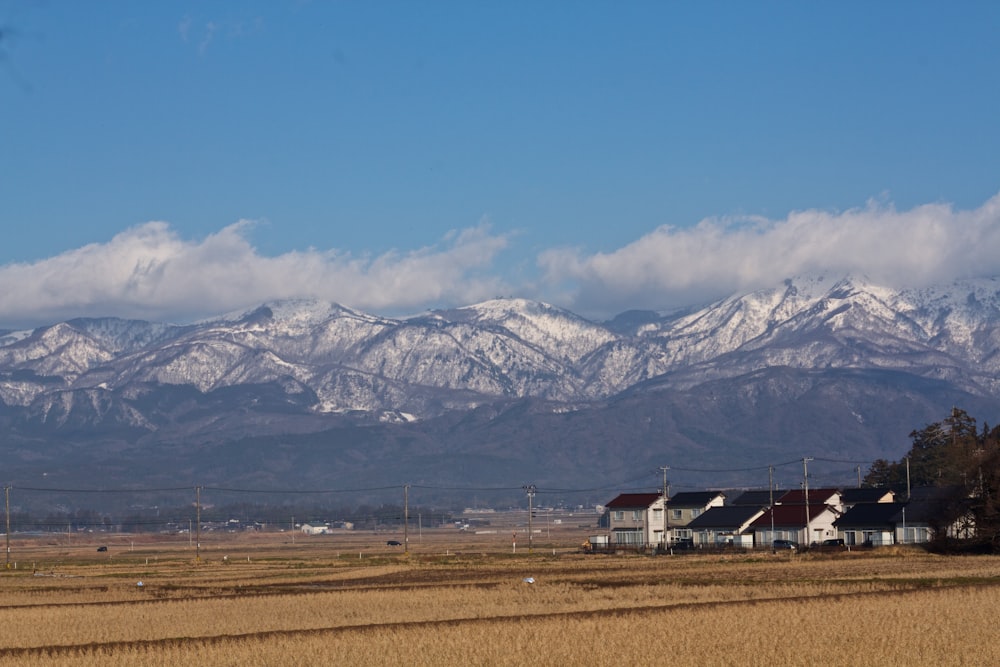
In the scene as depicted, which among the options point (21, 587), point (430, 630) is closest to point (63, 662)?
point (430, 630)

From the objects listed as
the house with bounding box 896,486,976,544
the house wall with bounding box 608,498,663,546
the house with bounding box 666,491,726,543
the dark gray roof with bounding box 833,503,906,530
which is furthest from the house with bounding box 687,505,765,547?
the house with bounding box 896,486,976,544

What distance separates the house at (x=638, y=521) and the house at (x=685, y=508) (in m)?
1.15

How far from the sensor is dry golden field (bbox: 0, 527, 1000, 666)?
110 ft

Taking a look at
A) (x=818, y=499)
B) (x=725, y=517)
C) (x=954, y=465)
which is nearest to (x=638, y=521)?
(x=725, y=517)

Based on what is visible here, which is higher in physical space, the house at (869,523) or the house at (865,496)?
the house at (865,496)

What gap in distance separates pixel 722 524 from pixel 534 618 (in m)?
84.5

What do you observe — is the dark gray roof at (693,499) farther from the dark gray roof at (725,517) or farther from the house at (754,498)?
the dark gray roof at (725,517)

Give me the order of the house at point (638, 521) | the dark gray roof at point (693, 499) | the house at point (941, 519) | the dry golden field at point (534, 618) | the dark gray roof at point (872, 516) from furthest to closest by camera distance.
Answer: the house at point (638, 521)
the dark gray roof at point (693, 499)
the dark gray roof at point (872, 516)
the house at point (941, 519)
the dry golden field at point (534, 618)

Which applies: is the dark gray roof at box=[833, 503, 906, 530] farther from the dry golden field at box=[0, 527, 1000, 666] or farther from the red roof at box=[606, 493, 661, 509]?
the dry golden field at box=[0, 527, 1000, 666]

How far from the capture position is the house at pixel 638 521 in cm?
13375

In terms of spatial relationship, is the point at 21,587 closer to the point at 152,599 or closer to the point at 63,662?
the point at 152,599

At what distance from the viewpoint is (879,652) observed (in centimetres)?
3275

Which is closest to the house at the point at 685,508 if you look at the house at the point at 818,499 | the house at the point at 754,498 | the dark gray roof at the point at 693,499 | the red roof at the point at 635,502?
the dark gray roof at the point at 693,499

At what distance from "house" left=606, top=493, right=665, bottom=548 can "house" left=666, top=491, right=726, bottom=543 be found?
115 centimetres
